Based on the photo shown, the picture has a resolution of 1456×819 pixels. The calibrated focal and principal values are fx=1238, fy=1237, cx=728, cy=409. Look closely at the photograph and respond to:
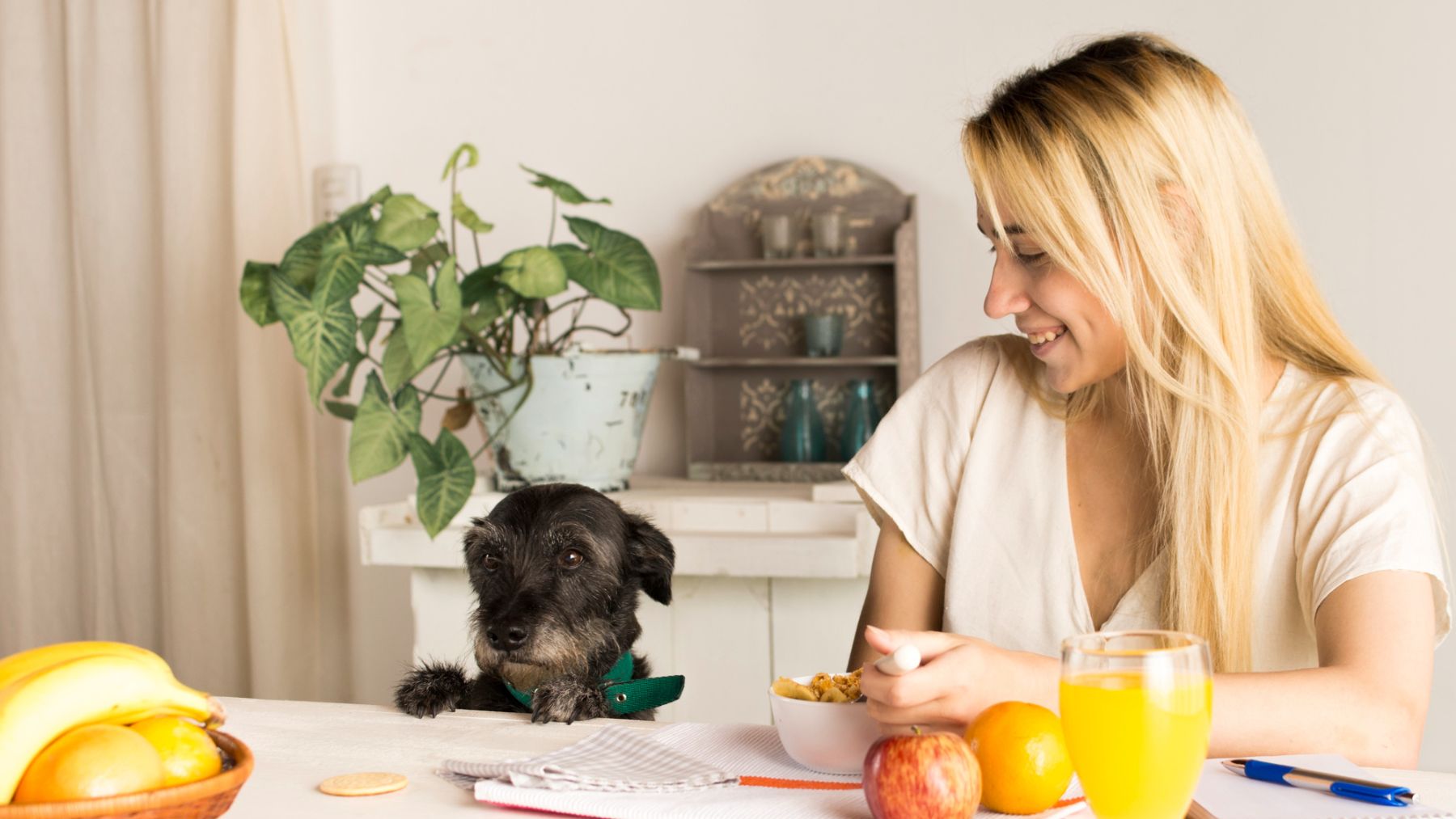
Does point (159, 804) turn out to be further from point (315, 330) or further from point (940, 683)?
point (315, 330)

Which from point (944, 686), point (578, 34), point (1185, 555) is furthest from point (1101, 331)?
point (578, 34)

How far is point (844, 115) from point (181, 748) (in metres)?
2.17

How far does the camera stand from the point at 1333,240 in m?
→ 2.40

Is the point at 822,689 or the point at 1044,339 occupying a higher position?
the point at 1044,339

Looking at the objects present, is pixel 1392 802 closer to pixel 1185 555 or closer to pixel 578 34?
pixel 1185 555

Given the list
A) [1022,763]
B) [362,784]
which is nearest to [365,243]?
[362,784]

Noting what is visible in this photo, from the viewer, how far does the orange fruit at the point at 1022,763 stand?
0.81 m

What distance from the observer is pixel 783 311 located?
272 centimetres

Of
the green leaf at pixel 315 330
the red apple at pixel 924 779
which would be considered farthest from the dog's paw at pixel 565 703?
the green leaf at pixel 315 330

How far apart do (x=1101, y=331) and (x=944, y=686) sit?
517mm

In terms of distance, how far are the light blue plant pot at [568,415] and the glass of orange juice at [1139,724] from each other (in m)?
1.66

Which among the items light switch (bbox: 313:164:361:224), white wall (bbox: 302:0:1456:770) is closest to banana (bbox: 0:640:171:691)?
white wall (bbox: 302:0:1456:770)

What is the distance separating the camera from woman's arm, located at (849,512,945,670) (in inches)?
57.3

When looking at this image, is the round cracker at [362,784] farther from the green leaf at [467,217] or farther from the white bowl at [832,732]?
the green leaf at [467,217]
